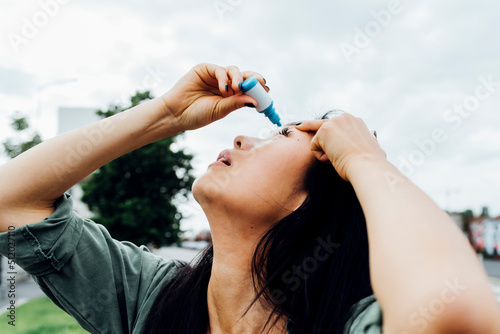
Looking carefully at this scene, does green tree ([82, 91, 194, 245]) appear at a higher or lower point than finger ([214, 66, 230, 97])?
lower

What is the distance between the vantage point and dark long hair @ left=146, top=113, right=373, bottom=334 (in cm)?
137

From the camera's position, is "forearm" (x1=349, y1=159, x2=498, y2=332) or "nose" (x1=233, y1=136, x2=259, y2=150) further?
"nose" (x1=233, y1=136, x2=259, y2=150)

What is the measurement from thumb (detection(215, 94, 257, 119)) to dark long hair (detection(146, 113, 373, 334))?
0.40 metres

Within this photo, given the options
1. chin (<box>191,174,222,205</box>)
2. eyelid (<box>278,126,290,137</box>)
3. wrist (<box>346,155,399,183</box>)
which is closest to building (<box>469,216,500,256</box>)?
eyelid (<box>278,126,290,137</box>)

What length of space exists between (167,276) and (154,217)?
14.1 metres

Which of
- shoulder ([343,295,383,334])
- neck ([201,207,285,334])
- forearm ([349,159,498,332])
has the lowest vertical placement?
neck ([201,207,285,334])

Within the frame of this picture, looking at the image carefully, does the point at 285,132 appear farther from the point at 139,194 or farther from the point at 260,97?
the point at 139,194

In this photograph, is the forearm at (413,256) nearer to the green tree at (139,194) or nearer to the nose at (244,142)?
the nose at (244,142)

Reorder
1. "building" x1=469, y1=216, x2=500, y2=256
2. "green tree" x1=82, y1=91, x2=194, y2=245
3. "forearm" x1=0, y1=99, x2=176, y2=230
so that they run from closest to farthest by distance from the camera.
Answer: "forearm" x1=0, y1=99, x2=176, y2=230 → "green tree" x1=82, y1=91, x2=194, y2=245 → "building" x1=469, y1=216, x2=500, y2=256

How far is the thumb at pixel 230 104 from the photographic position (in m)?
1.70

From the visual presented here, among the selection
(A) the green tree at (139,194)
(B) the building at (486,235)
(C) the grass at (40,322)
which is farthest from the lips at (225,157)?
(B) the building at (486,235)

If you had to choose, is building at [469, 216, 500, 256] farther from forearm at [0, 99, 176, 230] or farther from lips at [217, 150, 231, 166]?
forearm at [0, 99, 176, 230]

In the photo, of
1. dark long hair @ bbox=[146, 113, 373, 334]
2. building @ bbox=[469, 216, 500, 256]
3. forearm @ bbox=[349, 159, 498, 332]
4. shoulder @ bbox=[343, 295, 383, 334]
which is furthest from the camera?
building @ bbox=[469, 216, 500, 256]

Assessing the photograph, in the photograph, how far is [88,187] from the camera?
15.6m
